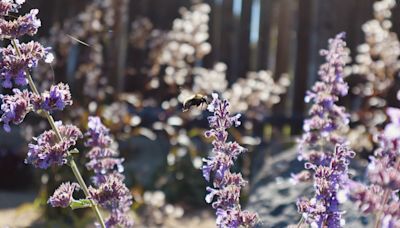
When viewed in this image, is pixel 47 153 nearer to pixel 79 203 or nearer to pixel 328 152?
pixel 79 203

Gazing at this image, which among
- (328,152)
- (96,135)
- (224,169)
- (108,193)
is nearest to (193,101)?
(96,135)

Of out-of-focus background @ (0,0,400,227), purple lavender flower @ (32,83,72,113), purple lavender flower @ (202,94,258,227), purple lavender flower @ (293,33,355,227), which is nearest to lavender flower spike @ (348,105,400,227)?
purple lavender flower @ (293,33,355,227)

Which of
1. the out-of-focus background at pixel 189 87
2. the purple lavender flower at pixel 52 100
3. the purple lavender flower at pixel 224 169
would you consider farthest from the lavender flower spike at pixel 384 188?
the out-of-focus background at pixel 189 87

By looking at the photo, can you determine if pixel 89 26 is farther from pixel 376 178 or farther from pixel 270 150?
pixel 376 178

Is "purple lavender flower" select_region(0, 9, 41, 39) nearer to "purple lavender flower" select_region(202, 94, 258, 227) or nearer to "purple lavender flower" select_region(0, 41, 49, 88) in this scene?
"purple lavender flower" select_region(0, 41, 49, 88)

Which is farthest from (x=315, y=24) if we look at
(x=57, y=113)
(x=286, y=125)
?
(x=57, y=113)

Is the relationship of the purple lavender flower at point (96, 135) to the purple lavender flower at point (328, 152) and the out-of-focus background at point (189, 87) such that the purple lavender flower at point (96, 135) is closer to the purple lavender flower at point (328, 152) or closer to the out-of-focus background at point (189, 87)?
the purple lavender flower at point (328, 152)
